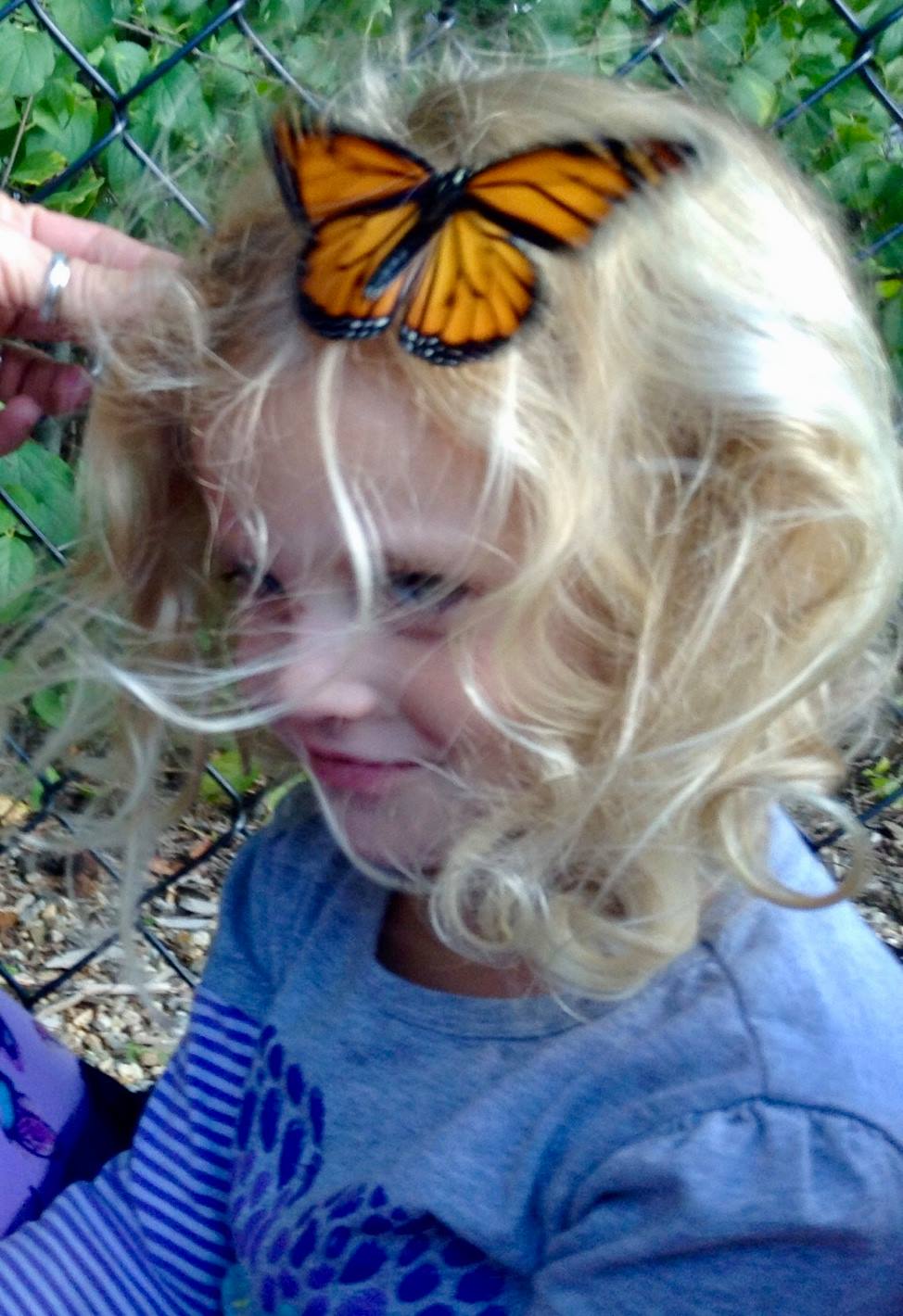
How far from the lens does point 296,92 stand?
3.56 feet

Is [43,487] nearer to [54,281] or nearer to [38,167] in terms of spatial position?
[38,167]

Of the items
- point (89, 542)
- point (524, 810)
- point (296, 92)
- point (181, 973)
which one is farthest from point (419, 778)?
point (181, 973)

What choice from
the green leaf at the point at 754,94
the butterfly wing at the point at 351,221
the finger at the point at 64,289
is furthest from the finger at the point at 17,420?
the green leaf at the point at 754,94

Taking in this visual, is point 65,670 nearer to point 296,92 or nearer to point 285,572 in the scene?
point 285,572

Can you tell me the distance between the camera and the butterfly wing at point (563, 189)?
0.81m

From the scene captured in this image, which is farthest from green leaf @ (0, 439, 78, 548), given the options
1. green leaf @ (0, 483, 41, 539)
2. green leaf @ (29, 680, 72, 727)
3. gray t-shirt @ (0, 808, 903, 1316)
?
gray t-shirt @ (0, 808, 903, 1316)

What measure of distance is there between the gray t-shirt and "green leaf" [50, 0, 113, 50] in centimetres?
79

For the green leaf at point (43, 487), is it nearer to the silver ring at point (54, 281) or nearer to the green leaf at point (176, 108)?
the green leaf at point (176, 108)

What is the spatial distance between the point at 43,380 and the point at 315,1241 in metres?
0.77

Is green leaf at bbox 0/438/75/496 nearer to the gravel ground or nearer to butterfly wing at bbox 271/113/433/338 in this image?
the gravel ground

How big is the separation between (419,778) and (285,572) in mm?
159

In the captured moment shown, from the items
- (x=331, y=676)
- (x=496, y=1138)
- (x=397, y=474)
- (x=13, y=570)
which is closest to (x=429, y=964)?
(x=496, y=1138)

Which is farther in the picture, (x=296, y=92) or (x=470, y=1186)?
(x=296, y=92)

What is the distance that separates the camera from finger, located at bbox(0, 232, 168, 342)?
1098 millimetres
